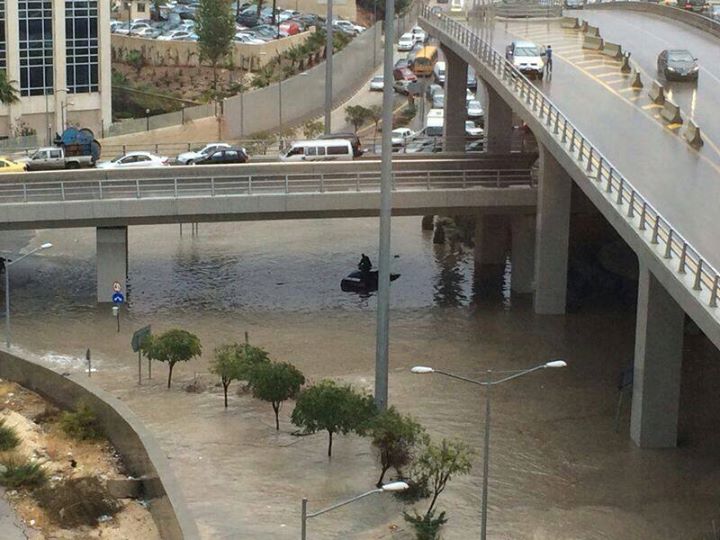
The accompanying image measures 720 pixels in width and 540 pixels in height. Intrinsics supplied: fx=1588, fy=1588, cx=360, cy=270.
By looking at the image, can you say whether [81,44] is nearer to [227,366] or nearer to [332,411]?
[227,366]

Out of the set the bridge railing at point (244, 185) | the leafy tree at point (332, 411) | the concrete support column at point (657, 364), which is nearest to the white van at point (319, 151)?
the bridge railing at point (244, 185)

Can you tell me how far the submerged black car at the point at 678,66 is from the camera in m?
54.0

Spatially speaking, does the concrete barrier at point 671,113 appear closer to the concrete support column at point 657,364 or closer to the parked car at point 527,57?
the parked car at point 527,57

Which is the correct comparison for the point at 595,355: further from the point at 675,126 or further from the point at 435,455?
the point at 435,455

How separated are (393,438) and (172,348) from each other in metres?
9.52

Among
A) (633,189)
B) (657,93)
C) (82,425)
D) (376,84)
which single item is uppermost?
(657,93)

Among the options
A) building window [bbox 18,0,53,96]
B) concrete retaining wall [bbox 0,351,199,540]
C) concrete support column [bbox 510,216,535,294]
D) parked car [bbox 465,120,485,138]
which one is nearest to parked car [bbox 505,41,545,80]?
concrete support column [bbox 510,216,535,294]

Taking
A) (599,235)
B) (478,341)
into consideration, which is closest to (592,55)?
(599,235)

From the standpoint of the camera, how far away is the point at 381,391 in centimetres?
3756

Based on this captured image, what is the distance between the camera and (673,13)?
74.1 m

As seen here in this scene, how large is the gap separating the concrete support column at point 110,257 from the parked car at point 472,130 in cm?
2583

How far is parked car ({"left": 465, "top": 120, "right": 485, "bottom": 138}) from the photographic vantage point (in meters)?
75.1

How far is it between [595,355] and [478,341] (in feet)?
12.7

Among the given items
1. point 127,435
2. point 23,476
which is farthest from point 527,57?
point 23,476
